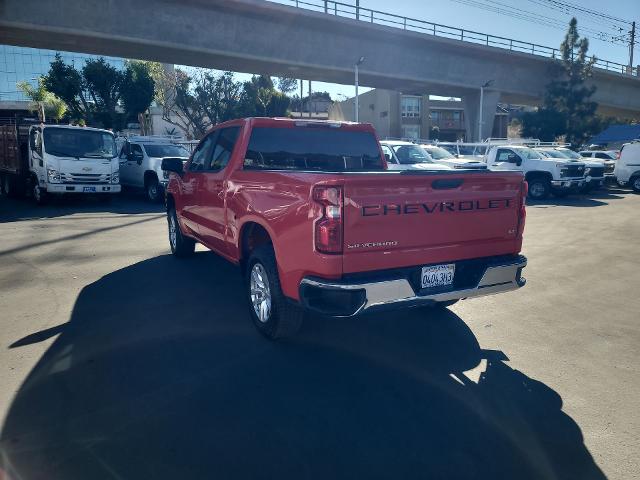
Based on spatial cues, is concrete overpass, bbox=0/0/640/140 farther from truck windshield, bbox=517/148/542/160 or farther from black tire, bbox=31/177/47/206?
truck windshield, bbox=517/148/542/160

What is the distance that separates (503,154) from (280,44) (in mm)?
16257

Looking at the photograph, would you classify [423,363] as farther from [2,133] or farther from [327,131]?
[2,133]

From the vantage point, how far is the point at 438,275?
12.6ft

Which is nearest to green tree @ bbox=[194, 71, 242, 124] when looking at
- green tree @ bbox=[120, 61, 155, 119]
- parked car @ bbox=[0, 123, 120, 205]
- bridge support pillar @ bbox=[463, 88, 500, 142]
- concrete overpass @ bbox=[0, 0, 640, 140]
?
green tree @ bbox=[120, 61, 155, 119]

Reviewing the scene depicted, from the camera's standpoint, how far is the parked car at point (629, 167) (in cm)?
1914

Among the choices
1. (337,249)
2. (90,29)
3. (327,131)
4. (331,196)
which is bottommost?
(337,249)

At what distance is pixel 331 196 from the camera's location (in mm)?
3385

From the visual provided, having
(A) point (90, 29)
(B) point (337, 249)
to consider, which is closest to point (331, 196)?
(B) point (337, 249)

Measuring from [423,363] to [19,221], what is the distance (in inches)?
433

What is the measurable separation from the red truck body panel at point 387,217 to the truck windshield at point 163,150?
12849 mm

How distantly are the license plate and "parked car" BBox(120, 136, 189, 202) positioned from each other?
42.7 feet

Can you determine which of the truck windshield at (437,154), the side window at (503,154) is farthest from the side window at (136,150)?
the side window at (503,154)

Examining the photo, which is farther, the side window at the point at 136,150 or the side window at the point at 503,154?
the side window at the point at 503,154

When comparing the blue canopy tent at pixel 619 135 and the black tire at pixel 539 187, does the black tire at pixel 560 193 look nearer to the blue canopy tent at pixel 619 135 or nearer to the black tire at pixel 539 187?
the black tire at pixel 539 187
